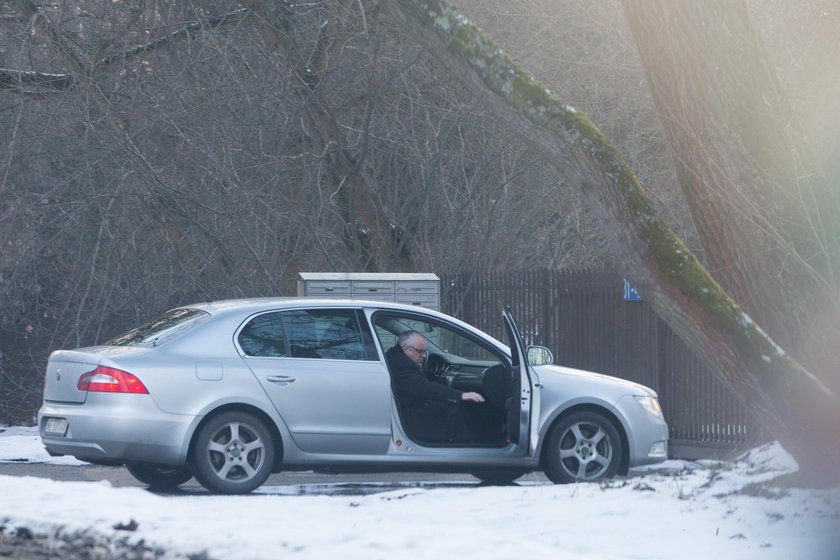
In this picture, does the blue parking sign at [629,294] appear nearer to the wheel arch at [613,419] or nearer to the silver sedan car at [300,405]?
the silver sedan car at [300,405]

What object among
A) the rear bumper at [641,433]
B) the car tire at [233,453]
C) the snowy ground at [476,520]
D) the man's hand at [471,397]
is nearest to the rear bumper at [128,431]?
the car tire at [233,453]

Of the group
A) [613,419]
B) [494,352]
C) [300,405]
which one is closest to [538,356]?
[494,352]

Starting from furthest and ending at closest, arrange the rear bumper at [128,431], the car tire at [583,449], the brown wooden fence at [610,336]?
1. the brown wooden fence at [610,336]
2. the car tire at [583,449]
3. the rear bumper at [128,431]

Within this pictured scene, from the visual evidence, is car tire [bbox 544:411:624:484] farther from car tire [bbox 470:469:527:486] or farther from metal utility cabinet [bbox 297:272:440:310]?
metal utility cabinet [bbox 297:272:440:310]

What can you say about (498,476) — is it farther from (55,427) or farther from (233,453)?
(55,427)

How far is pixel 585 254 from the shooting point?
64.0 feet

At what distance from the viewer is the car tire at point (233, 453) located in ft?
30.8

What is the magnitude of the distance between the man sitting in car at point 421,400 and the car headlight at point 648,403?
1.39 m

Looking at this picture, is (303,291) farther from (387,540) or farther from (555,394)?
(387,540)

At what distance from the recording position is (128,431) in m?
9.20

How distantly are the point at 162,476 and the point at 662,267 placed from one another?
4.84 meters

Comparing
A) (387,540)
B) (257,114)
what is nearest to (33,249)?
(257,114)

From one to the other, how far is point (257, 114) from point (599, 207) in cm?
897

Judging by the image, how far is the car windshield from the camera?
384 inches
